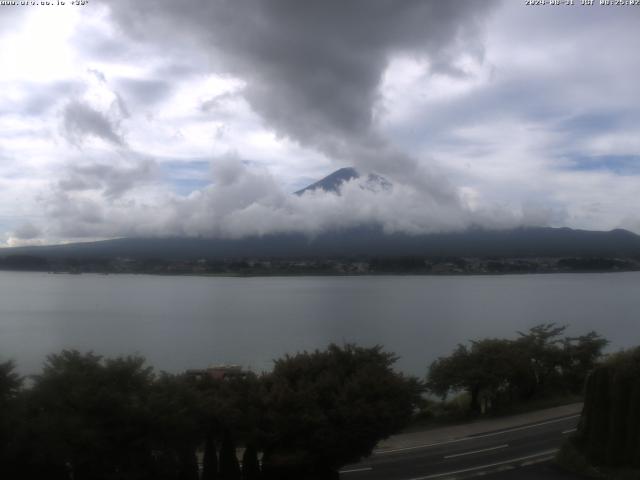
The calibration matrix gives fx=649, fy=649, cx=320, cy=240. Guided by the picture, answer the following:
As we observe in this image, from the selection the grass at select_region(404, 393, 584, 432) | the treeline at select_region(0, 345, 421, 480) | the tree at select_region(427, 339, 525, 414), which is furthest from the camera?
the tree at select_region(427, 339, 525, 414)

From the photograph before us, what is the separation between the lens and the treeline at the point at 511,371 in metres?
18.1

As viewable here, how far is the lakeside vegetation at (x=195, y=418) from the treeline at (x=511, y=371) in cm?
658

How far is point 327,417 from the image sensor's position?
1014cm

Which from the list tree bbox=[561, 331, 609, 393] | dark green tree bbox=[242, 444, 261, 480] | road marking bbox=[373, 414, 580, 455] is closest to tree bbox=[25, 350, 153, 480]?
dark green tree bbox=[242, 444, 261, 480]

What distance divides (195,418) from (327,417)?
81.4 inches

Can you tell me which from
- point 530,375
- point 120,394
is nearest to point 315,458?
point 120,394

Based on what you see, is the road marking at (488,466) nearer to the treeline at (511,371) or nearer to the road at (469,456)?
the road at (469,456)

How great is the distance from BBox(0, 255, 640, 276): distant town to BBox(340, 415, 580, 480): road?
90.9 meters

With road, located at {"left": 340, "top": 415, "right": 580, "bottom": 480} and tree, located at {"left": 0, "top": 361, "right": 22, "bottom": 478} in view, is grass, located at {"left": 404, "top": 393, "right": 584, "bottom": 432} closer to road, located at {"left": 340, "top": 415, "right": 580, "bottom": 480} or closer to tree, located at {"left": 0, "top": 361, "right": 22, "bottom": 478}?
road, located at {"left": 340, "top": 415, "right": 580, "bottom": 480}

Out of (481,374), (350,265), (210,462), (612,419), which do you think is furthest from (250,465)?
(350,265)

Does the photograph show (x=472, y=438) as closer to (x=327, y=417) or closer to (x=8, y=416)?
(x=327, y=417)

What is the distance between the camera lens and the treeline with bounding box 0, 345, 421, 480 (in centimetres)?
864

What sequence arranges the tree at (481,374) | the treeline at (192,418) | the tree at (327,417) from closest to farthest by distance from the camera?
the treeline at (192,418) < the tree at (327,417) < the tree at (481,374)

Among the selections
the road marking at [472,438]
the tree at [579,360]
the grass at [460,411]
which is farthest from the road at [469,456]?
the tree at [579,360]
